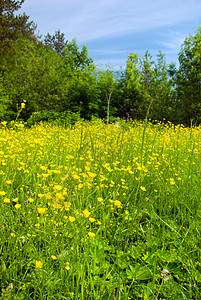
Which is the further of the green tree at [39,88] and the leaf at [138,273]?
the green tree at [39,88]

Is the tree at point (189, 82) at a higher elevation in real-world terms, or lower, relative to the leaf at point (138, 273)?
higher

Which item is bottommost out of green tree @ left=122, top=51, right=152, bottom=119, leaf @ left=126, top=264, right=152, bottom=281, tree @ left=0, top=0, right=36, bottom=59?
leaf @ left=126, top=264, right=152, bottom=281

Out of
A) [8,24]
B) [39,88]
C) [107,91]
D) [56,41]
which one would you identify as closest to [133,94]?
[107,91]

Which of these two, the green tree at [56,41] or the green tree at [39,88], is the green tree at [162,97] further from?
the green tree at [56,41]

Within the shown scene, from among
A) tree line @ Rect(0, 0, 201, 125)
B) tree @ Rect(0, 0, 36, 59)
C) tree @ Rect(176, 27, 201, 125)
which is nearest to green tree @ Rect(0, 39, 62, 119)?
tree line @ Rect(0, 0, 201, 125)

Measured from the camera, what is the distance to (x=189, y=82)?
14.2 meters

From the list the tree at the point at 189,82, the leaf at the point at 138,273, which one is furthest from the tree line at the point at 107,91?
the leaf at the point at 138,273

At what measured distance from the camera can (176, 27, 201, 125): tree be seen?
13.9 m

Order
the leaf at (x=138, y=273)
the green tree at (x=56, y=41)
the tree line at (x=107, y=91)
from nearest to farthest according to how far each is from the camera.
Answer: the leaf at (x=138, y=273) → the tree line at (x=107, y=91) → the green tree at (x=56, y=41)

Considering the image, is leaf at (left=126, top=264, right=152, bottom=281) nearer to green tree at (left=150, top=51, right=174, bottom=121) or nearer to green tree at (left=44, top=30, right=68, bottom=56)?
green tree at (left=150, top=51, right=174, bottom=121)

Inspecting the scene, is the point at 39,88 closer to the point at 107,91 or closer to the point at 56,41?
the point at 107,91

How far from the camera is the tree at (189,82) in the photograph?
13.9 m

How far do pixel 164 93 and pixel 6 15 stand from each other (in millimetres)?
11778

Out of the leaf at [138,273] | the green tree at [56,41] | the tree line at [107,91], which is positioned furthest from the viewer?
the green tree at [56,41]
